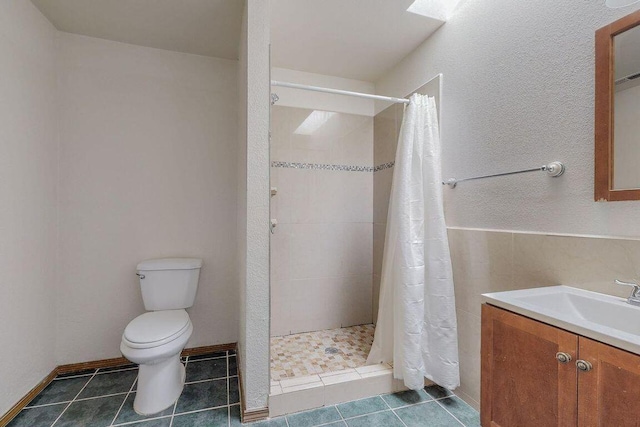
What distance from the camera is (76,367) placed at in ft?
6.65

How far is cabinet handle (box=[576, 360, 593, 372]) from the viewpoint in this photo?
2.62ft

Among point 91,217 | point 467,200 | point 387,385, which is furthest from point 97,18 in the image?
point 387,385

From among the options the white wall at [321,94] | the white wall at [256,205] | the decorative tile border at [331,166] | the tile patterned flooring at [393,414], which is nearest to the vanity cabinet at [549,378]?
the tile patterned flooring at [393,414]

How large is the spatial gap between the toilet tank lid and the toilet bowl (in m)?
0.37

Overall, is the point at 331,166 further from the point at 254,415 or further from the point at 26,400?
the point at 26,400

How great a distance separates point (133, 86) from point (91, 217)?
1005mm

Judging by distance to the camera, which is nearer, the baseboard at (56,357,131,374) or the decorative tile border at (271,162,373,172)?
the baseboard at (56,357,131,374)

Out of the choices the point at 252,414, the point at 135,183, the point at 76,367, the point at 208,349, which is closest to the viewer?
the point at 252,414

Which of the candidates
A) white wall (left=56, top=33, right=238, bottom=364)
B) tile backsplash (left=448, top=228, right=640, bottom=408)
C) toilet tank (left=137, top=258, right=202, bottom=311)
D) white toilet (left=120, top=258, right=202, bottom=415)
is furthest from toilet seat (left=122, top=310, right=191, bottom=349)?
tile backsplash (left=448, top=228, right=640, bottom=408)

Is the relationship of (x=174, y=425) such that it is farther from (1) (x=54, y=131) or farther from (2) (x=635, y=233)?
(2) (x=635, y=233)

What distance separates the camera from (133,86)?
7.02 ft

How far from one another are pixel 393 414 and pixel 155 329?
1.43 metres

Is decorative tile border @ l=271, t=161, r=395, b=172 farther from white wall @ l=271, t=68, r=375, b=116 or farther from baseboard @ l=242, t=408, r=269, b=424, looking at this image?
baseboard @ l=242, t=408, r=269, b=424

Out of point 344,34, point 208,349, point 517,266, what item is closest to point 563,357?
point 517,266
